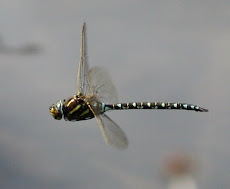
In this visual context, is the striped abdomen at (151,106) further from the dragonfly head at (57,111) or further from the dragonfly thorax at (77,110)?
the dragonfly head at (57,111)

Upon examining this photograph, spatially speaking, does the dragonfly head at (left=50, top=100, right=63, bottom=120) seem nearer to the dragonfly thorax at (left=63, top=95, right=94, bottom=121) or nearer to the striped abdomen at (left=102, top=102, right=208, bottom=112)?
the dragonfly thorax at (left=63, top=95, right=94, bottom=121)

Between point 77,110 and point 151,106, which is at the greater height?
point 151,106

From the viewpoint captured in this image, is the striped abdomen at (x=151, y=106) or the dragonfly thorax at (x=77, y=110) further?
the striped abdomen at (x=151, y=106)

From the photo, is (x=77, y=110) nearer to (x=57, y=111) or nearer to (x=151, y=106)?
(x=57, y=111)

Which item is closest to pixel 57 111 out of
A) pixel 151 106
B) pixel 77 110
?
pixel 77 110

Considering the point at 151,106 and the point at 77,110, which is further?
the point at 151,106

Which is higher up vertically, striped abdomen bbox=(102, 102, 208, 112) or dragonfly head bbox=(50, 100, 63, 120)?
striped abdomen bbox=(102, 102, 208, 112)

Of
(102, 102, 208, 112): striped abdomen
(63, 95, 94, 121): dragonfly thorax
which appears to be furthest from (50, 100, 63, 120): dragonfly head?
(102, 102, 208, 112): striped abdomen

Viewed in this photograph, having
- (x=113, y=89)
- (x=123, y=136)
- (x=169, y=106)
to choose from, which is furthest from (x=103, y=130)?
(x=169, y=106)

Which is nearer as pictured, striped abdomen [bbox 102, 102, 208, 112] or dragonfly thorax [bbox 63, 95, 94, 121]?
dragonfly thorax [bbox 63, 95, 94, 121]

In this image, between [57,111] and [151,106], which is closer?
[57,111]

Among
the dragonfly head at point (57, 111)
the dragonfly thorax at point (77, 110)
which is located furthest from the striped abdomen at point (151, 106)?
the dragonfly head at point (57, 111)
